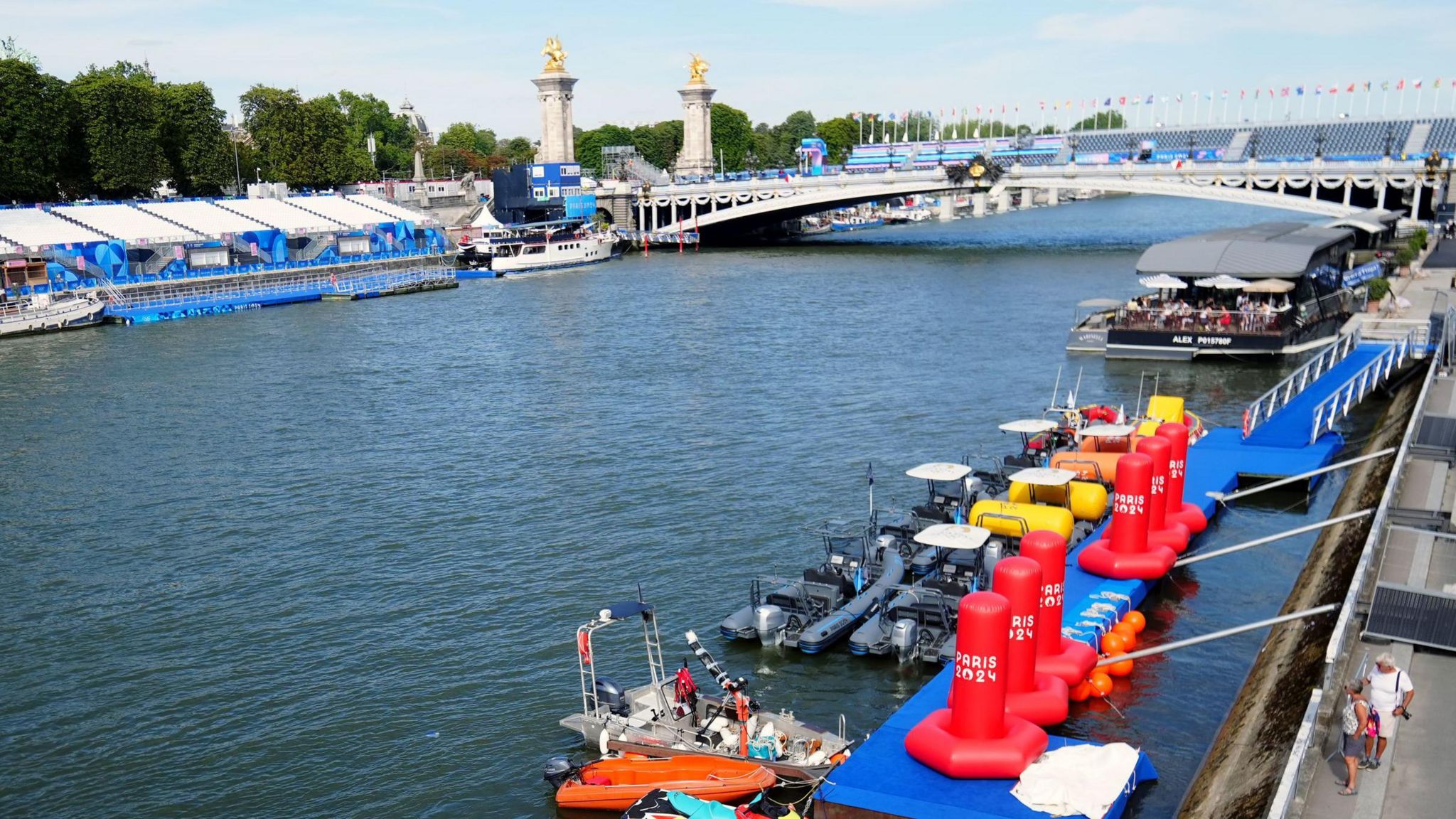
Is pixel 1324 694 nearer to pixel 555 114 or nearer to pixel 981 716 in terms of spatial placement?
pixel 981 716

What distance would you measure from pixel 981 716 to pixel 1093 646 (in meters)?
6.31

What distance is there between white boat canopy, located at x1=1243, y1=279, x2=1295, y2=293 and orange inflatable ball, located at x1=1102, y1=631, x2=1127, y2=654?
35.9 meters

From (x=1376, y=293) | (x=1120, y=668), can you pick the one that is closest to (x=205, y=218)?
(x=1376, y=293)

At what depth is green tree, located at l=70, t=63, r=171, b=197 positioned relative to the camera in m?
102

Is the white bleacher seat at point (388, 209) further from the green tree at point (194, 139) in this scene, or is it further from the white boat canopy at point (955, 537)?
the white boat canopy at point (955, 537)

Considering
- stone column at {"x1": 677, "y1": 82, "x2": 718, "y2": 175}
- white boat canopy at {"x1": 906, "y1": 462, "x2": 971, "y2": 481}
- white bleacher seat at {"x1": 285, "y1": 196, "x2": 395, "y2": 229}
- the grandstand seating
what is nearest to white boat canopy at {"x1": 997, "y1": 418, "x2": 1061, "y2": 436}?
white boat canopy at {"x1": 906, "y1": 462, "x2": 971, "y2": 481}

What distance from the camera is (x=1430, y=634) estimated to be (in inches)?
750

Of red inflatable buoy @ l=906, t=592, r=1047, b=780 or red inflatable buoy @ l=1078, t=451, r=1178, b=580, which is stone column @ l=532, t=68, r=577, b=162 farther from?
red inflatable buoy @ l=906, t=592, r=1047, b=780

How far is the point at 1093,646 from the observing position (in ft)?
78.0

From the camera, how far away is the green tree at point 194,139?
111m

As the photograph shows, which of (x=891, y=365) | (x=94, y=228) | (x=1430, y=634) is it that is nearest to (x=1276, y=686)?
(x=1430, y=634)

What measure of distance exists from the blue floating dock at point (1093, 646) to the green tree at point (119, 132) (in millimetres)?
93413

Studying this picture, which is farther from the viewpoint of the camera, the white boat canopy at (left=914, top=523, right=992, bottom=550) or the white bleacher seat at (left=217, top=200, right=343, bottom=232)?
the white bleacher seat at (left=217, top=200, right=343, bottom=232)

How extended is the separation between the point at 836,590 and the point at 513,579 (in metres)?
8.11
